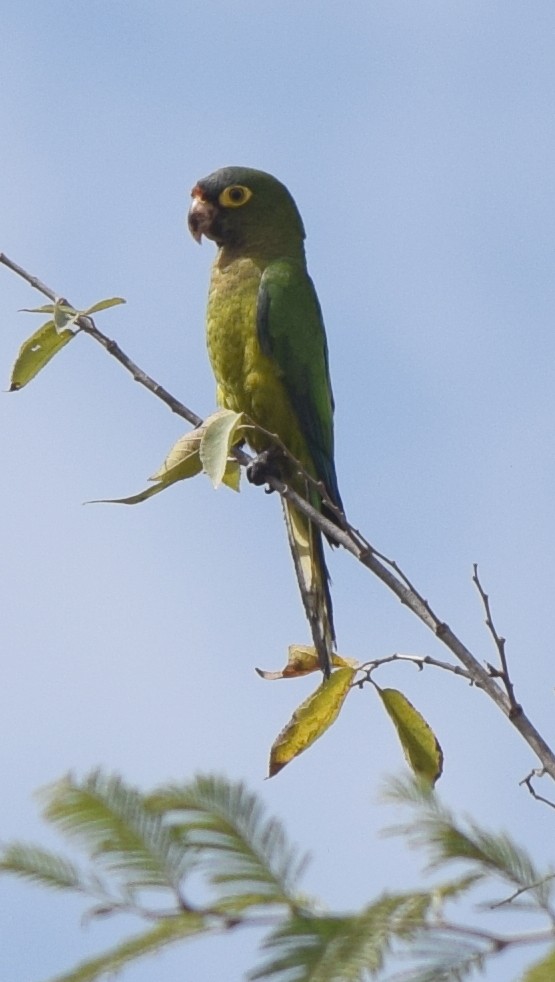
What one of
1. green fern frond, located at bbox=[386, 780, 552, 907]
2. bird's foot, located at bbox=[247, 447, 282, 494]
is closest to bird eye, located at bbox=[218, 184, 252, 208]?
bird's foot, located at bbox=[247, 447, 282, 494]

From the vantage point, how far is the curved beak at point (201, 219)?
6363 millimetres

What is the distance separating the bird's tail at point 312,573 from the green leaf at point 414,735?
43.4 inches

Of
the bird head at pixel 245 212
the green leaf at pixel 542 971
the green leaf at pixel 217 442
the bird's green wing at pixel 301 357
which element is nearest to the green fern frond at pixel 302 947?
the green leaf at pixel 542 971

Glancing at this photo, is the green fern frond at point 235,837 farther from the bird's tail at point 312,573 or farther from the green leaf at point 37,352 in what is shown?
the bird's tail at point 312,573

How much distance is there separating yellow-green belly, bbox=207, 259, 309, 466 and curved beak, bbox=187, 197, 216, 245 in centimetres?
60

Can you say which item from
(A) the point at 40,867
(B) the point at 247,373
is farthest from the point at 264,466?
(A) the point at 40,867

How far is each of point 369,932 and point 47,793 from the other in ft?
1.18

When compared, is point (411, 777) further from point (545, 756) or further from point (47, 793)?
point (545, 756)

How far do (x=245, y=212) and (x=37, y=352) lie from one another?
2.71 metres

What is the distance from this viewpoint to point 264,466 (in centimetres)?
521

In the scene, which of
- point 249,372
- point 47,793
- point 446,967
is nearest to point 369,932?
point 446,967

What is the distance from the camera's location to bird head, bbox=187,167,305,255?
20.7ft

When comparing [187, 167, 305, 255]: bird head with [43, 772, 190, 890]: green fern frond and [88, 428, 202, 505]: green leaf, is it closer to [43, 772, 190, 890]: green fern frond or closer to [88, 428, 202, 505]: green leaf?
[88, 428, 202, 505]: green leaf

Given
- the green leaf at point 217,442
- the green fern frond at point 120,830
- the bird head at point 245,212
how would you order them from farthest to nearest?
1. the bird head at point 245,212
2. the green leaf at point 217,442
3. the green fern frond at point 120,830
